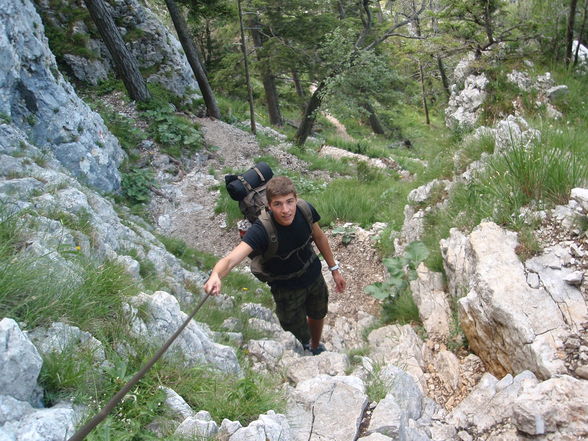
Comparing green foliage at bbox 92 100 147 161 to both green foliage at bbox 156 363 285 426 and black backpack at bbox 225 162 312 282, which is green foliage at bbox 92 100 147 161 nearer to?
black backpack at bbox 225 162 312 282

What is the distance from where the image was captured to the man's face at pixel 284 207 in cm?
370

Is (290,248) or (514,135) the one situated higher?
(514,135)

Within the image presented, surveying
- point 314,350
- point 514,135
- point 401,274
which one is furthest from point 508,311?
point 514,135

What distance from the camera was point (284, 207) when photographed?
12.1 feet

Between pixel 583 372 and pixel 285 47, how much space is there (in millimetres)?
12806

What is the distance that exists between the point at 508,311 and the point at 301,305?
1.97 meters

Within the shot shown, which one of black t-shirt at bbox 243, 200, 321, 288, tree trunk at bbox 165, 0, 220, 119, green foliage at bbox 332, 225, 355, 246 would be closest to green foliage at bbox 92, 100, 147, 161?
tree trunk at bbox 165, 0, 220, 119

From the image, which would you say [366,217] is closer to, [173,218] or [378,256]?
[378,256]

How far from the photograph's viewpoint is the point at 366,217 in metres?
8.63

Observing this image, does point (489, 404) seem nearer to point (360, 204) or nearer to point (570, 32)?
point (360, 204)

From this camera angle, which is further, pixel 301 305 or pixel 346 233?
pixel 346 233

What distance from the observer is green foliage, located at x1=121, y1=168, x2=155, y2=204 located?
30.7 feet

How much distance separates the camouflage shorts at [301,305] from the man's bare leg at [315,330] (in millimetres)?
59

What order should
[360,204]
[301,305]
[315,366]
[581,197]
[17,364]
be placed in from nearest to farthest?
[17,364] < [581,197] < [315,366] < [301,305] < [360,204]
